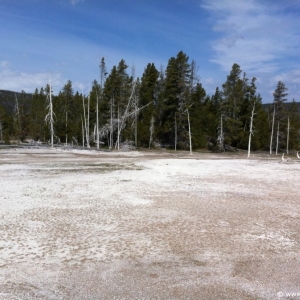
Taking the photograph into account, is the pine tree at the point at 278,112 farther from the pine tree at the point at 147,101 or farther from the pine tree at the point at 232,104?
the pine tree at the point at 147,101

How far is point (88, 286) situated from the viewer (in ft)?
20.8

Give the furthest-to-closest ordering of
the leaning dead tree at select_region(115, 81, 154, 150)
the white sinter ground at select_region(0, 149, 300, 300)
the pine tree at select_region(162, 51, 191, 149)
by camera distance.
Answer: the leaning dead tree at select_region(115, 81, 154, 150)
the pine tree at select_region(162, 51, 191, 149)
the white sinter ground at select_region(0, 149, 300, 300)

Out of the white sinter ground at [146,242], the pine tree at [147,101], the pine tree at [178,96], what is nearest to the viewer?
the white sinter ground at [146,242]

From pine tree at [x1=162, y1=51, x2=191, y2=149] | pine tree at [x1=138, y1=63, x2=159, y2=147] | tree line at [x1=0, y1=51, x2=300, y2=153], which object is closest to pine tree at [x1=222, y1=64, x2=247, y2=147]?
tree line at [x1=0, y1=51, x2=300, y2=153]

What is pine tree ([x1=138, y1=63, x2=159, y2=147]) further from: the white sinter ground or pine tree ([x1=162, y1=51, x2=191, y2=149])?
the white sinter ground

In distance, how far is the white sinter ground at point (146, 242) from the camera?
636 centimetres

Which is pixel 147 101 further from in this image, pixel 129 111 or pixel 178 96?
pixel 178 96

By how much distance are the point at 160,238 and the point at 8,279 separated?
14.0 ft

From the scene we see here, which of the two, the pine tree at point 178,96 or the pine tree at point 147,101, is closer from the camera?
the pine tree at point 178,96

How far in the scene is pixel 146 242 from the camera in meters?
8.89

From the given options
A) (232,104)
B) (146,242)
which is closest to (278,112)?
(232,104)

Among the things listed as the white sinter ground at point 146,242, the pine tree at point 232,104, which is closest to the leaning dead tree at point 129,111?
the pine tree at point 232,104

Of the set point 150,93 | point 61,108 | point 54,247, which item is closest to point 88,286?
point 54,247

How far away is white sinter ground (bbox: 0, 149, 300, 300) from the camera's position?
636 centimetres
